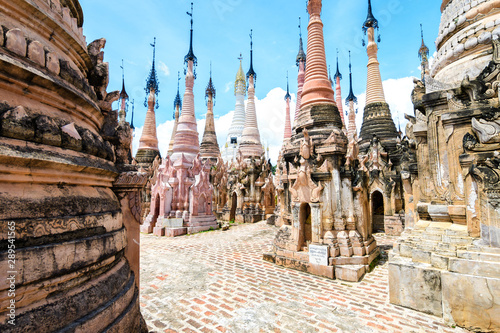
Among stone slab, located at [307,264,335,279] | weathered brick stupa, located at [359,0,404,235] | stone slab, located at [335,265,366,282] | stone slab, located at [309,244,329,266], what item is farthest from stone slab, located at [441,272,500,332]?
weathered brick stupa, located at [359,0,404,235]

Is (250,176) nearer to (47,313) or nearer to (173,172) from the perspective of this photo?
(173,172)

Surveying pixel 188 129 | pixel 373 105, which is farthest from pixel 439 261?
pixel 188 129

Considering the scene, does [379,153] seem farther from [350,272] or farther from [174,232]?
[174,232]

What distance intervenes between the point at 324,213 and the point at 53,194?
20.7 feet

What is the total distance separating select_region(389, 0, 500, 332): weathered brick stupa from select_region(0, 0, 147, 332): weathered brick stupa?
4.64m

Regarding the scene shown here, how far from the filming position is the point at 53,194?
6.98 feet

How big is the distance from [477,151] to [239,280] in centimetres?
544

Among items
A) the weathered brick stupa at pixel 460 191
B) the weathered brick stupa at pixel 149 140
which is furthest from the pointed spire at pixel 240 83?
the weathered brick stupa at pixel 460 191

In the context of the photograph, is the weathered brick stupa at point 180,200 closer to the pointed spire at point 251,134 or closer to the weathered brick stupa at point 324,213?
the weathered brick stupa at point 324,213

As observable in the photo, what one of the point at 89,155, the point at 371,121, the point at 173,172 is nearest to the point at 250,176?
the point at 173,172

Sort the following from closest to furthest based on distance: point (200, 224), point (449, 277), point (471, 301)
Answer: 1. point (471, 301)
2. point (449, 277)
3. point (200, 224)

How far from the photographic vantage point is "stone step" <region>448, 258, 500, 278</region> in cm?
373

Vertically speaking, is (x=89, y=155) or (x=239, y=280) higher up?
(x=89, y=155)

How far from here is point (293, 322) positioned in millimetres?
4141
